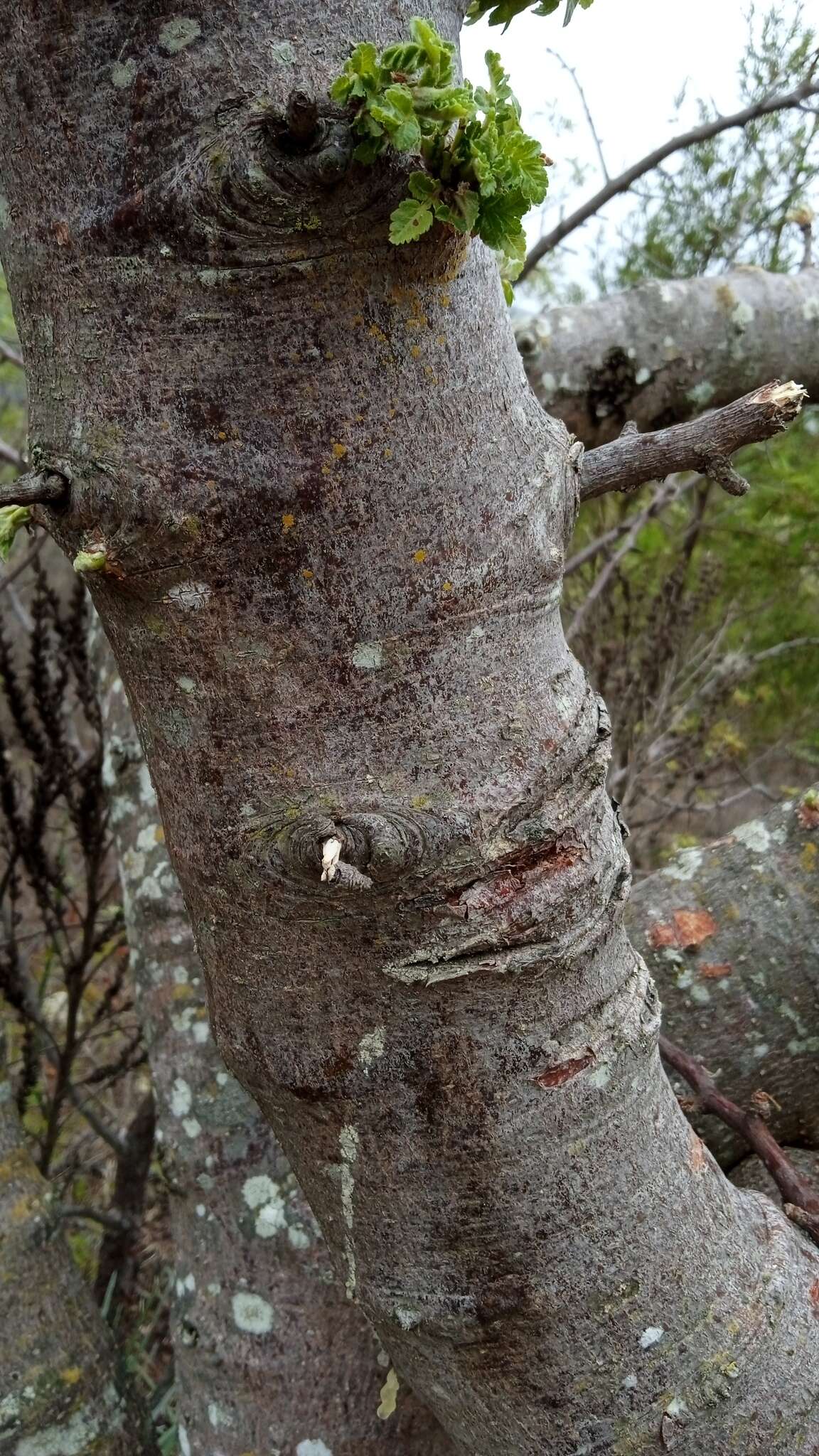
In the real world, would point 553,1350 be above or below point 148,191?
below

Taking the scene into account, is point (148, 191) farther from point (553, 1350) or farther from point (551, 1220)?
point (553, 1350)

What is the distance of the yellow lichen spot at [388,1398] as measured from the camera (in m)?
1.25

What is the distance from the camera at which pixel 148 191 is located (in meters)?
0.68

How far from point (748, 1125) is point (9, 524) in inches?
43.1

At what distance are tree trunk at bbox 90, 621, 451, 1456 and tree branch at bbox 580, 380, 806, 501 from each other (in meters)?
0.94

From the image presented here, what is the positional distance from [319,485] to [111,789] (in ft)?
3.77

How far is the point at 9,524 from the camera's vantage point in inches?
31.7

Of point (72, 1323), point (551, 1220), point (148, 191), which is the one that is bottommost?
point (72, 1323)

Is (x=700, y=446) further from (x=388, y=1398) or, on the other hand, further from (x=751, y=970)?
(x=388, y=1398)

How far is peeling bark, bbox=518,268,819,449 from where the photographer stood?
2039mm

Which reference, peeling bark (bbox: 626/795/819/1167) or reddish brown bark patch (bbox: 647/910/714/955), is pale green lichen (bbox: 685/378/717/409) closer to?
peeling bark (bbox: 626/795/819/1167)

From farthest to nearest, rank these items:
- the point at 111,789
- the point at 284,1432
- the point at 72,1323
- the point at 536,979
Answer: the point at 111,789 < the point at 72,1323 < the point at 284,1432 < the point at 536,979

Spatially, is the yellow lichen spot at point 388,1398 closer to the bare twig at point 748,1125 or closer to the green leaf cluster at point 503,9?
the bare twig at point 748,1125

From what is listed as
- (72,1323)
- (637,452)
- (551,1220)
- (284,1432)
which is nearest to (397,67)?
(637,452)
